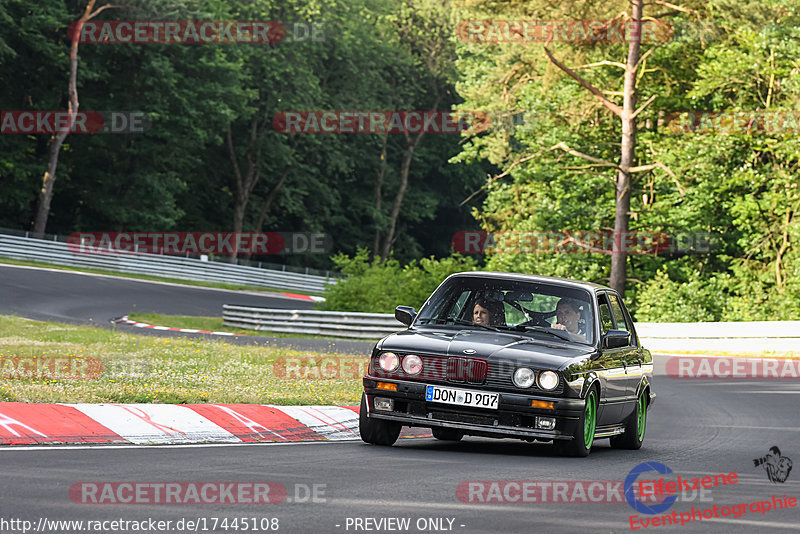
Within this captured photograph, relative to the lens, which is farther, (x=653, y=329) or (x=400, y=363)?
(x=653, y=329)

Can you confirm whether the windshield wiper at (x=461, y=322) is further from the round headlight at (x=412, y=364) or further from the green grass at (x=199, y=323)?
the green grass at (x=199, y=323)

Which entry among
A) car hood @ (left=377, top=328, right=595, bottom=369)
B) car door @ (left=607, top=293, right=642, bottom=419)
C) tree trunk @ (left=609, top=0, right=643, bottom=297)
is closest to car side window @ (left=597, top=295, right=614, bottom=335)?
car door @ (left=607, top=293, right=642, bottom=419)

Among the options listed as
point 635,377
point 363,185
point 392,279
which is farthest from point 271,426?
point 363,185

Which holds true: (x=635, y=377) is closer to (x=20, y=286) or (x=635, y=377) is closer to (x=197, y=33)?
(x=20, y=286)

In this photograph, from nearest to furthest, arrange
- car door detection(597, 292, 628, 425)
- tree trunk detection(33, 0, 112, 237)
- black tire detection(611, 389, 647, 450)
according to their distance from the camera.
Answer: car door detection(597, 292, 628, 425)
black tire detection(611, 389, 647, 450)
tree trunk detection(33, 0, 112, 237)

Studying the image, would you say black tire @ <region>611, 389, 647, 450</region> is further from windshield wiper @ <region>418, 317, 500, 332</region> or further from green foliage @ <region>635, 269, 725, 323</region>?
green foliage @ <region>635, 269, 725, 323</region>

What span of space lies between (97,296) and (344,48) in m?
34.6

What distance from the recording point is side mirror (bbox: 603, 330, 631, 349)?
11.0 metres

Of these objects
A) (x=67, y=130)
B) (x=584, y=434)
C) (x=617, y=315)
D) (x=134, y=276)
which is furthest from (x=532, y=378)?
(x=67, y=130)

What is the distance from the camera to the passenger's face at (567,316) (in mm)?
11109

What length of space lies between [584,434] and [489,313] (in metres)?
1.58

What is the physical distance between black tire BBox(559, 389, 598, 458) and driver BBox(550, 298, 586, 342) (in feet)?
2.56

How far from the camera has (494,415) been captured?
9.80 meters

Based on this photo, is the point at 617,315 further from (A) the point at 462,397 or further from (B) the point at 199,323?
(B) the point at 199,323
